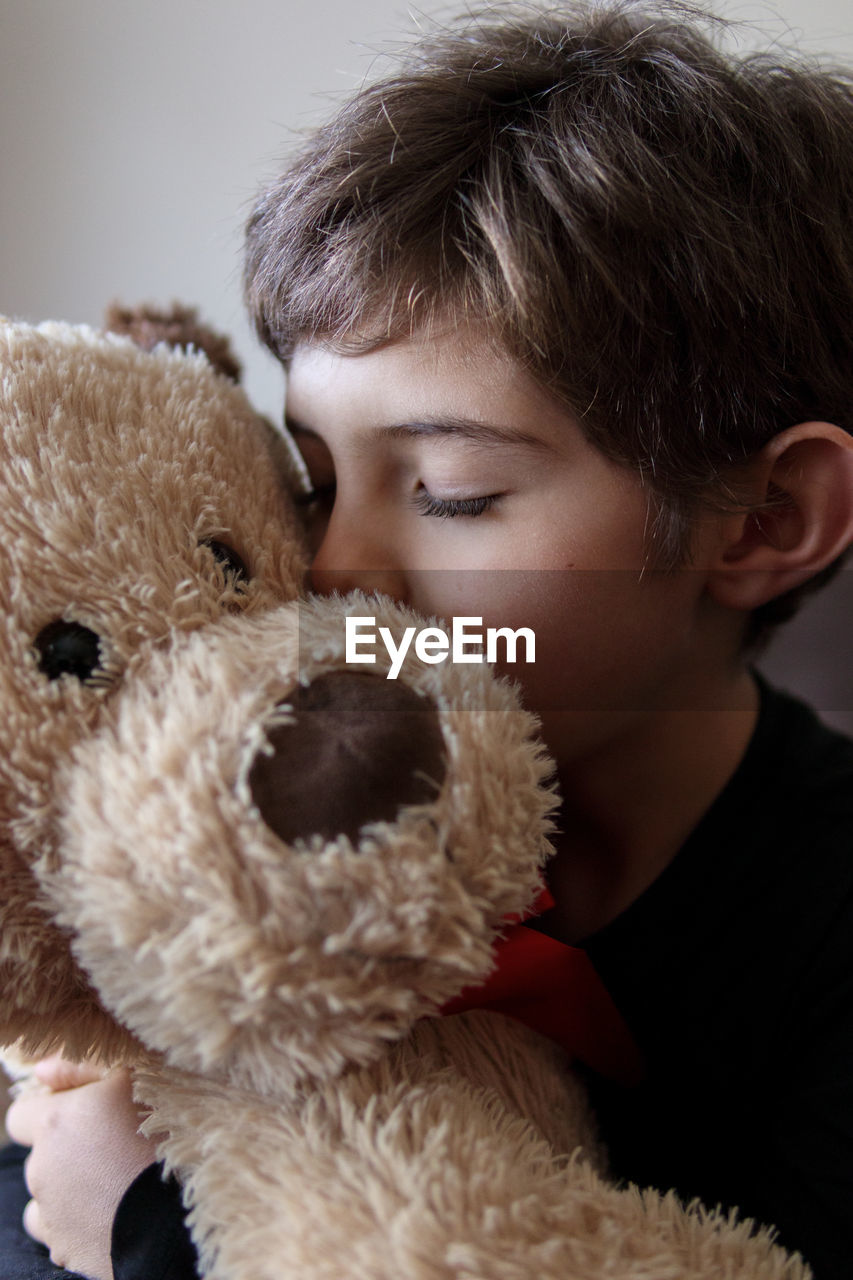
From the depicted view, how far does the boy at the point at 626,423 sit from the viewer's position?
0.53 metres

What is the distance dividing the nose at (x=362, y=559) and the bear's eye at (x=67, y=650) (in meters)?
0.19

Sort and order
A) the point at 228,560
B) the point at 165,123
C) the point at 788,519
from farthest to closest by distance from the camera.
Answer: the point at 165,123 → the point at 788,519 → the point at 228,560

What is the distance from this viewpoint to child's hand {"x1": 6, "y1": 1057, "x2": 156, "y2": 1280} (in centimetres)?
49

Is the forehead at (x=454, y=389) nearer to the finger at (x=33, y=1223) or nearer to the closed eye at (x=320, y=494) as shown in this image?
the closed eye at (x=320, y=494)

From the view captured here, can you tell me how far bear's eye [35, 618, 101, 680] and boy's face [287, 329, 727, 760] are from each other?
0.59 ft

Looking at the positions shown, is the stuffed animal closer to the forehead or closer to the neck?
the forehead

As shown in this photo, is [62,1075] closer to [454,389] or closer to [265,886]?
[265,886]

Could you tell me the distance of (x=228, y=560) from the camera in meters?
0.44

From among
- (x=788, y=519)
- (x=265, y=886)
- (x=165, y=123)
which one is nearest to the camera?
(x=265, y=886)

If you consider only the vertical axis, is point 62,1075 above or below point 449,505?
below

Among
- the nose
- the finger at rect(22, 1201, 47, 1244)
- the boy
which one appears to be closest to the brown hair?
the boy

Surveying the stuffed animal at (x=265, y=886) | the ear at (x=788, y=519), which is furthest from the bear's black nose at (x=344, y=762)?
the ear at (x=788, y=519)

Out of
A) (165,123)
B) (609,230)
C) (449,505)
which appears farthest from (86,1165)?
(165,123)

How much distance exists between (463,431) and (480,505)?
46mm
